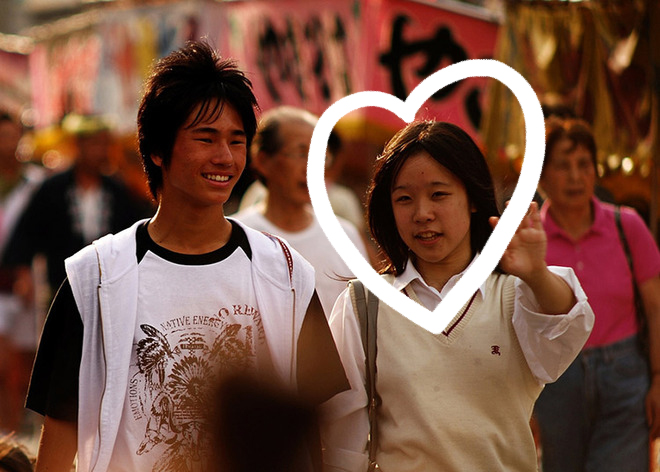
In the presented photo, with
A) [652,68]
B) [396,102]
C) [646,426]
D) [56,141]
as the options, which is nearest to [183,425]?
[396,102]

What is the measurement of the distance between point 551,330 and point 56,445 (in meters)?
1.45

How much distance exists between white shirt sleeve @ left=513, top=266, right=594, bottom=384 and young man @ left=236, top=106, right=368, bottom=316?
2081 millimetres

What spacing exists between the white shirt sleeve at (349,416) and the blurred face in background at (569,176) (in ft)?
5.43

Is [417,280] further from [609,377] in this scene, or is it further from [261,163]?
[261,163]

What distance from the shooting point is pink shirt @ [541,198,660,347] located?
14.9ft

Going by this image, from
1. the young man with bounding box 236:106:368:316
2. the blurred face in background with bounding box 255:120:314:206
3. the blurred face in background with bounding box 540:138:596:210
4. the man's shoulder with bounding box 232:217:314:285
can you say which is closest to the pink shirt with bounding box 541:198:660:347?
the blurred face in background with bounding box 540:138:596:210

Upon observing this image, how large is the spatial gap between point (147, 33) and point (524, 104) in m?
8.67

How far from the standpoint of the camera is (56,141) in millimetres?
13297

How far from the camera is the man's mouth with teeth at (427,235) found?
3.29m

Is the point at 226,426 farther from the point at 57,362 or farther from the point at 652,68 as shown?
the point at 652,68

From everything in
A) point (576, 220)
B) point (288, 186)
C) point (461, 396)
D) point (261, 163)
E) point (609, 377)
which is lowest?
point (609, 377)

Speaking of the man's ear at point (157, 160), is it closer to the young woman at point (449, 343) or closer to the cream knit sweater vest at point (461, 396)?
the young woman at point (449, 343)

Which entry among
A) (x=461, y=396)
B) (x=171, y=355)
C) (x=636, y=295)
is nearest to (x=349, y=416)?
(x=461, y=396)

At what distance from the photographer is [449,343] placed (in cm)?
328
